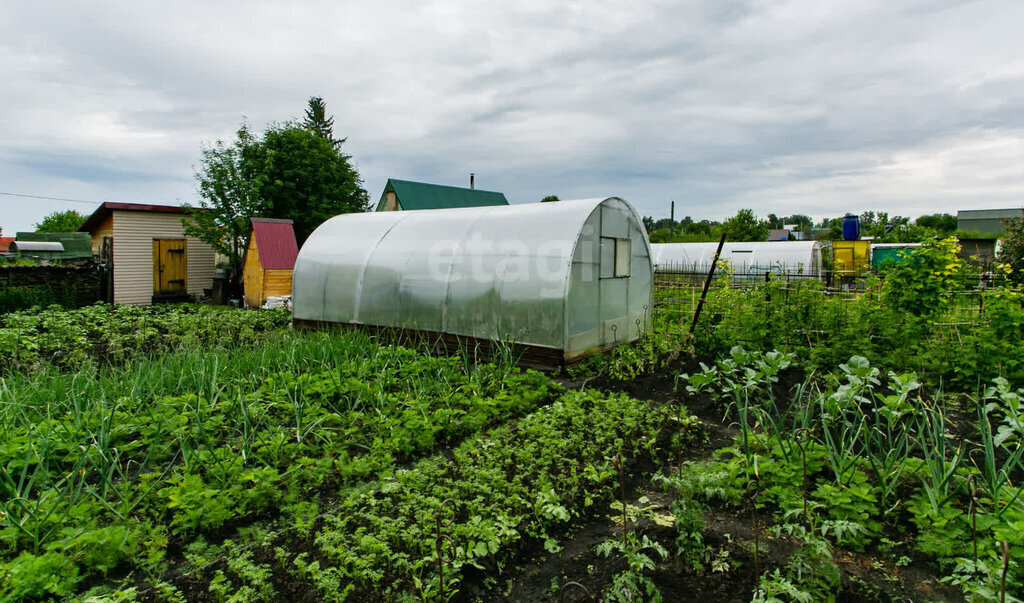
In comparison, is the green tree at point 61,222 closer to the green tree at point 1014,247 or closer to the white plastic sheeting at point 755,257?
the white plastic sheeting at point 755,257

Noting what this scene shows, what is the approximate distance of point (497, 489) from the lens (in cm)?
348

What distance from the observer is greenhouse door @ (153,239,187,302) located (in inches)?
724

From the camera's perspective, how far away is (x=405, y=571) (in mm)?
2654

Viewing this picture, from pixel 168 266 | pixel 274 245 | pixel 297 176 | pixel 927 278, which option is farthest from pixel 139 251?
pixel 927 278

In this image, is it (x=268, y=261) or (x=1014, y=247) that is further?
(x=1014, y=247)

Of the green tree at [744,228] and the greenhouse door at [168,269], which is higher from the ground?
the green tree at [744,228]

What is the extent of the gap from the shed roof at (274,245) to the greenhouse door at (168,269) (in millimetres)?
4988

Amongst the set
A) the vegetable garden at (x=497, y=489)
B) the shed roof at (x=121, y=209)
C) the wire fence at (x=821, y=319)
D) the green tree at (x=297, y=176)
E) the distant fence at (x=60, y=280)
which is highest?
the green tree at (x=297, y=176)

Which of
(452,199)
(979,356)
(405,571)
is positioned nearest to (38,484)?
(405,571)

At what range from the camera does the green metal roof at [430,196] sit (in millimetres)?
29411

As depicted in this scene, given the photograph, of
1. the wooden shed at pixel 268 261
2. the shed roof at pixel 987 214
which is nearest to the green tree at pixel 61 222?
the wooden shed at pixel 268 261

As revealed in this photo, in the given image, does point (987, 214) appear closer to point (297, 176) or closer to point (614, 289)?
point (614, 289)

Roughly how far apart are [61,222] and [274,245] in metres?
47.6

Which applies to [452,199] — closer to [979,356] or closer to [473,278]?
[473,278]
